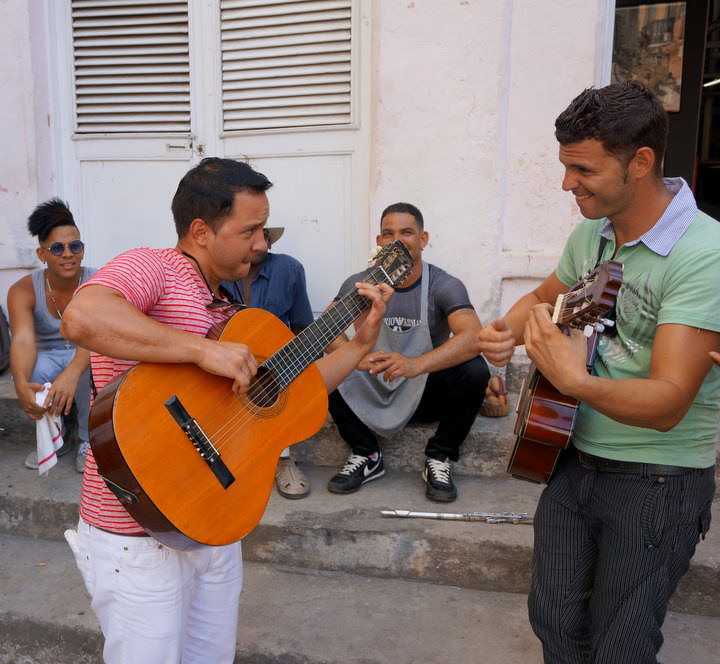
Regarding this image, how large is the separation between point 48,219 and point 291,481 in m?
2.15

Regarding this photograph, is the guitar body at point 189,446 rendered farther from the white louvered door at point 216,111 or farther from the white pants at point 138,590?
the white louvered door at point 216,111

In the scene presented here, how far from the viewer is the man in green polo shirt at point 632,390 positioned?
1.74 m

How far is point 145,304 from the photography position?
6.11 ft

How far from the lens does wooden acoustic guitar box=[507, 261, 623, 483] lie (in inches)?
69.7

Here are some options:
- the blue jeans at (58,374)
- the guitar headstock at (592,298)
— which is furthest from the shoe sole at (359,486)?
the guitar headstock at (592,298)

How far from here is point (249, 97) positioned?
4953 mm

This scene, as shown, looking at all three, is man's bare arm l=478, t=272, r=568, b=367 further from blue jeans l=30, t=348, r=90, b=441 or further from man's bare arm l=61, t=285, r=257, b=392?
blue jeans l=30, t=348, r=90, b=441

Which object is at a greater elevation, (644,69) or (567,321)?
(644,69)

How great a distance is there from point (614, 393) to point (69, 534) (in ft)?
5.25

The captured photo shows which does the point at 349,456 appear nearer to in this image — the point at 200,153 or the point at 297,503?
the point at 297,503

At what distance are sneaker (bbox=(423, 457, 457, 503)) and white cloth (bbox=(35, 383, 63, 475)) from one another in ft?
6.56

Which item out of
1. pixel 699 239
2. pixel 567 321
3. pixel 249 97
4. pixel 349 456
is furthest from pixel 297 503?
pixel 249 97

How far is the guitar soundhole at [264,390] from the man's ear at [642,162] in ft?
3.95

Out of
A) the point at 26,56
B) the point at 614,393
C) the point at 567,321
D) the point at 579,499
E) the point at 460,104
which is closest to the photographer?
the point at 614,393
